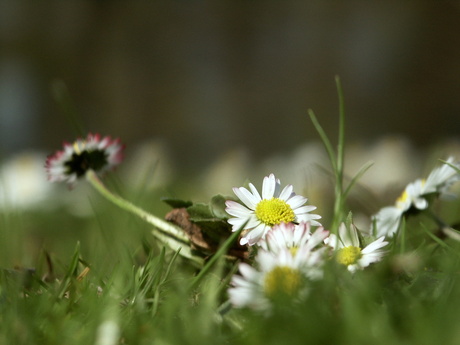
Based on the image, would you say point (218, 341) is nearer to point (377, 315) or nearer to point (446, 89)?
point (377, 315)

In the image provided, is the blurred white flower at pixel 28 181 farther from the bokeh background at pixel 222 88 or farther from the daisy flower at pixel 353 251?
the daisy flower at pixel 353 251

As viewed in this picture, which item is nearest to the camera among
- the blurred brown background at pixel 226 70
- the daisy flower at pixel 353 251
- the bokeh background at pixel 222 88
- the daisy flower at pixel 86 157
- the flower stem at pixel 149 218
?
the daisy flower at pixel 353 251

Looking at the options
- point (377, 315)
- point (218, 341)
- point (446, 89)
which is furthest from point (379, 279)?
point (446, 89)

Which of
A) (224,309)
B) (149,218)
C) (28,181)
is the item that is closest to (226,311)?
(224,309)

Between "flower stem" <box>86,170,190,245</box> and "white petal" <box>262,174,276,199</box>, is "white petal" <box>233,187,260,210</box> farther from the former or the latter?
"flower stem" <box>86,170,190,245</box>

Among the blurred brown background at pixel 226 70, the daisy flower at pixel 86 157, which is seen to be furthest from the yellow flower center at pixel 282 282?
the blurred brown background at pixel 226 70

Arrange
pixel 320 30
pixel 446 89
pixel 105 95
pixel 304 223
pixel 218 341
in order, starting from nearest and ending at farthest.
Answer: pixel 218 341 → pixel 304 223 → pixel 446 89 → pixel 320 30 → pixel 105 95

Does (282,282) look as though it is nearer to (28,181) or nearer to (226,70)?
(28,181)
